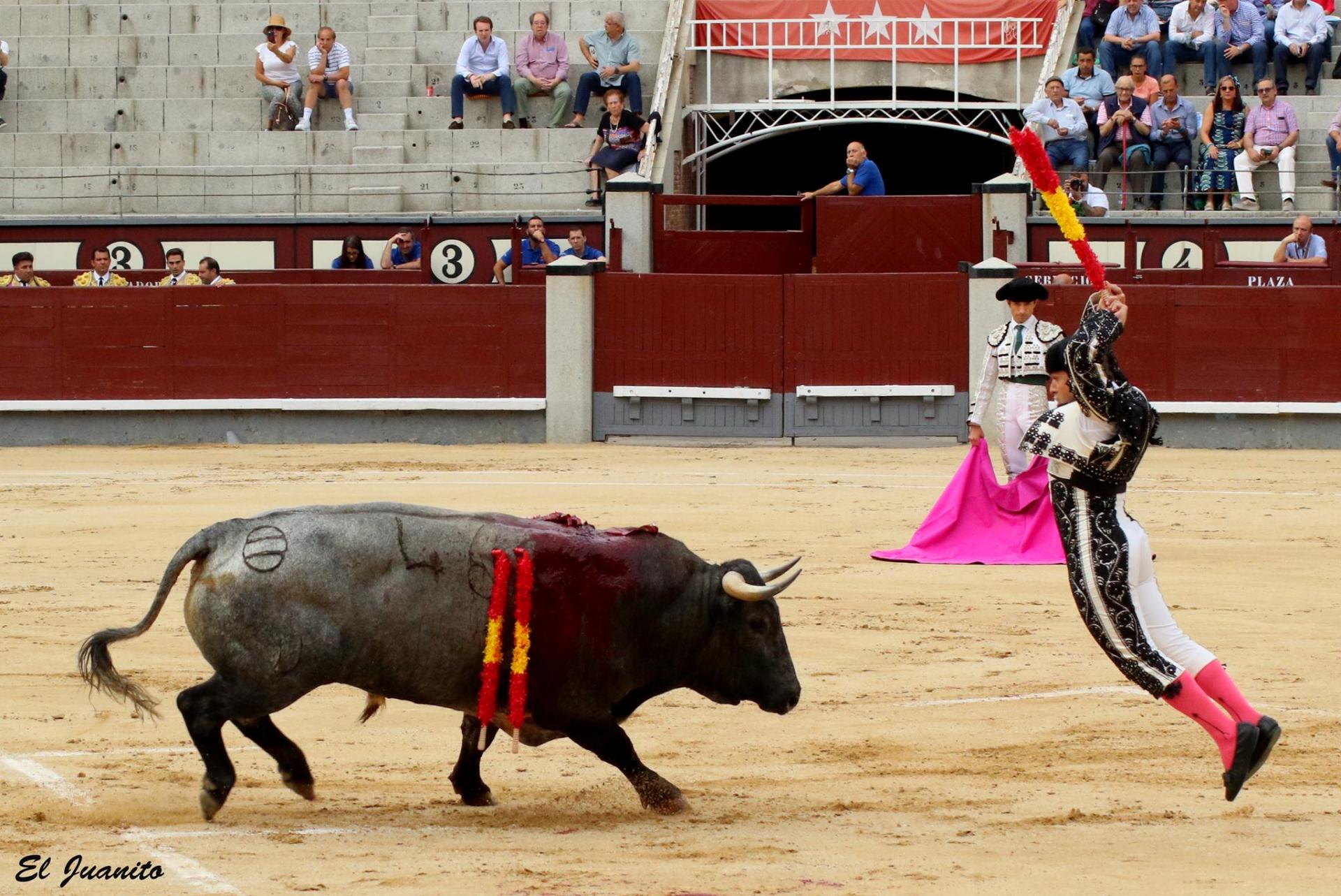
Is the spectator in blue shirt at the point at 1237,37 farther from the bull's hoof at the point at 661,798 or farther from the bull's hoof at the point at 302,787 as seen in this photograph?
the bull's hoof at the point at 302,787

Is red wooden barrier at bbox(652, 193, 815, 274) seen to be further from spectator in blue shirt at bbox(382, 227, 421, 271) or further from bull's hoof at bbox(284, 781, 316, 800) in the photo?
bull's hoof at bbox(284, 781, 316, 800)

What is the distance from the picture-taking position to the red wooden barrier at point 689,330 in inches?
619

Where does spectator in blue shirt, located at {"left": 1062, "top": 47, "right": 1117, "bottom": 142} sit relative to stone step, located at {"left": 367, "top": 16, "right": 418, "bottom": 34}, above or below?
below

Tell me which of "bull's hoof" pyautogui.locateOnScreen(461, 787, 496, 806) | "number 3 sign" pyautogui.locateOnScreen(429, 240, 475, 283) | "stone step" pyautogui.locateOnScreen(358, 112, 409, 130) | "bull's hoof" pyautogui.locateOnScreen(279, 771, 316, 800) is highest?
"stone step" pyautogui.locateOnScreen(358, 112, 409, 130)

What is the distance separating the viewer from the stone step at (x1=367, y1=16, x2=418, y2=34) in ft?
66.0

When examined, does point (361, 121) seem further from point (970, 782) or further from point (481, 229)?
point (970, 782)

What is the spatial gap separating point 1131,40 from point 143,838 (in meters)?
15.2

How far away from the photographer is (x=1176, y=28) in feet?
59.8

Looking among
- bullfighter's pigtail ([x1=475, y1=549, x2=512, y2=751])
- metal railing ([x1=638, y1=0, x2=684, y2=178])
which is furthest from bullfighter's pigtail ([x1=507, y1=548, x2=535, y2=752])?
metal railing ([x1=638, y1=0, x2=684, y2=178])

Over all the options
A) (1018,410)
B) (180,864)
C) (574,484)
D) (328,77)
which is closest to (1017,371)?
(1018,410)

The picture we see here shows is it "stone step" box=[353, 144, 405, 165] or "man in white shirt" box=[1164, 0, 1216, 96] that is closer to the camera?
"man in white shirt" box=[1164, 0, 1216, 96]

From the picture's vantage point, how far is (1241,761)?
4812 millimetres

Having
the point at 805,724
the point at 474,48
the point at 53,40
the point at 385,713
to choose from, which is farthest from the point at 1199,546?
the point at 53,40

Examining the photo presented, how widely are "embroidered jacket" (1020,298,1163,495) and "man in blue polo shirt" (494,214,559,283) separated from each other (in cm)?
1139
